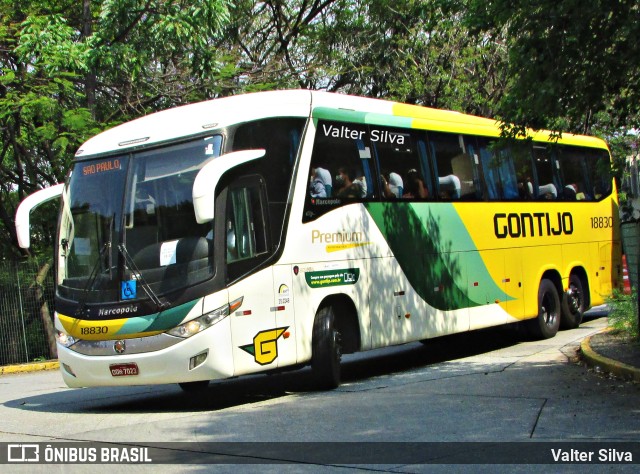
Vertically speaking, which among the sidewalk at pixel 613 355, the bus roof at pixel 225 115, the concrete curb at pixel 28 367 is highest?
the bus roof at pixel 225 115

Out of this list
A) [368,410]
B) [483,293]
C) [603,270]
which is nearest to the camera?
[368,410]

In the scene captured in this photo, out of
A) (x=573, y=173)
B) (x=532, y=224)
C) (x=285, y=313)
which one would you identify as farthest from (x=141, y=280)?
(x=573, y=173)

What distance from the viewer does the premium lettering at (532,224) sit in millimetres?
16078

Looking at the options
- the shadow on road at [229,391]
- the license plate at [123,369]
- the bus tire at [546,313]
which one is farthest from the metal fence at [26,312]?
the license plate at [123,369]

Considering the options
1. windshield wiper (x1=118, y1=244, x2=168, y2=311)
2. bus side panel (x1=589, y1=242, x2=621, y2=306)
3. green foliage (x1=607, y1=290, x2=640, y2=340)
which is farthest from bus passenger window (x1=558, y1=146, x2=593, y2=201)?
windshield wiper (x1=118, y1=244, x2=168, y2=311)

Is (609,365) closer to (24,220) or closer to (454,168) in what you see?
(454,168)

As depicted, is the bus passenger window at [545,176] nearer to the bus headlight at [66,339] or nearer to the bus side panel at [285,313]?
the bus side panel at [285,313]

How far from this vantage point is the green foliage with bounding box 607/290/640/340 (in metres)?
13.9

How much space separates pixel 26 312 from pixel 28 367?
81.6 inches

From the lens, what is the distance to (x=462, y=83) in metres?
27.5

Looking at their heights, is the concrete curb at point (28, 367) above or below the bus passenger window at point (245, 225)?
below

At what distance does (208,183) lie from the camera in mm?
9797

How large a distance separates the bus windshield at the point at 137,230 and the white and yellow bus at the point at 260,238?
0.02m

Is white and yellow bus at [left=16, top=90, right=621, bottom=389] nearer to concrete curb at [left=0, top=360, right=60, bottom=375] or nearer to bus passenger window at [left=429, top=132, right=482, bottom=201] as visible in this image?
bus passenger window at [left=429, top=132, right=482, bottom=201]
